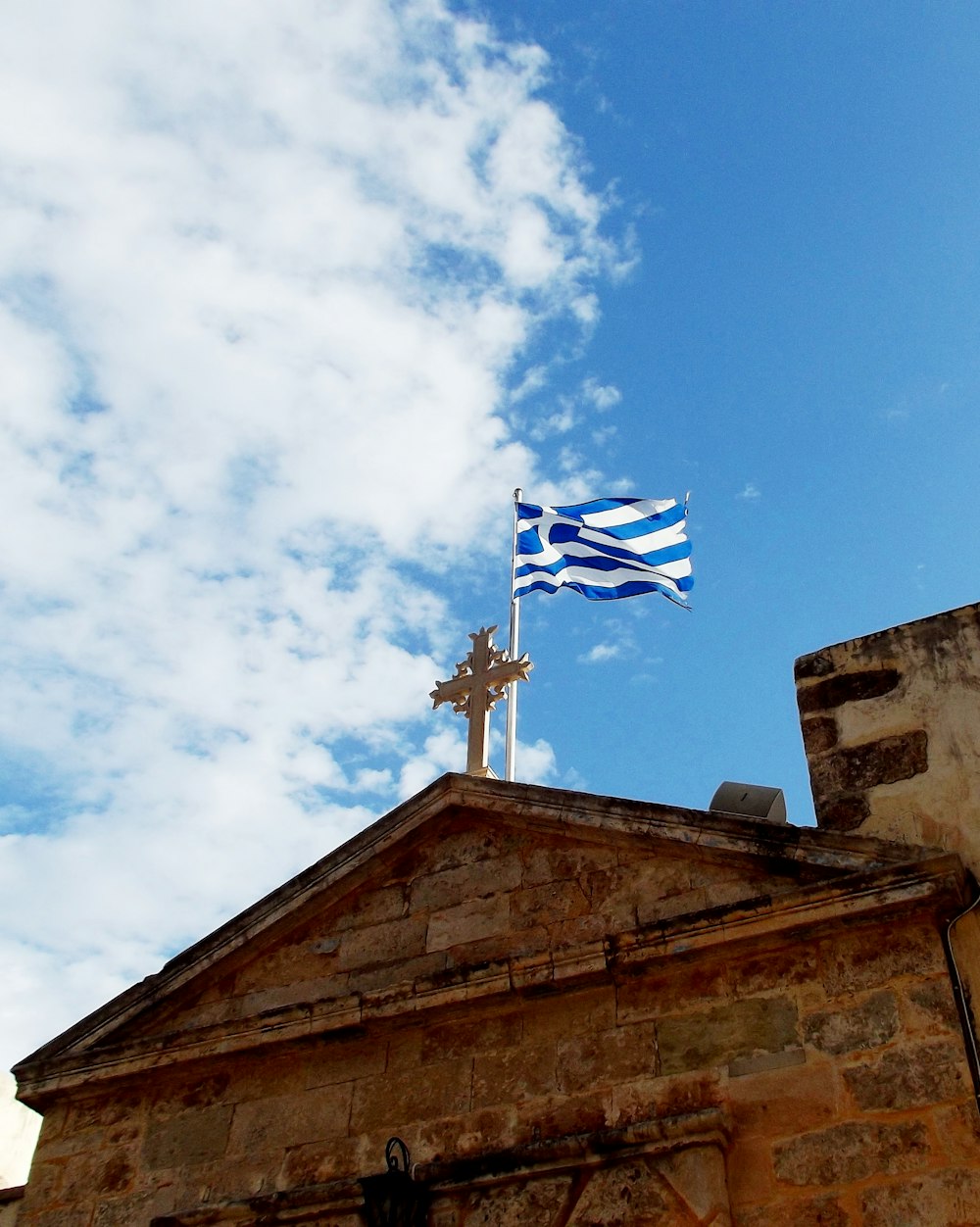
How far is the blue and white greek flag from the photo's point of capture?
1148cm

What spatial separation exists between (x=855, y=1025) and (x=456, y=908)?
7.34 ft

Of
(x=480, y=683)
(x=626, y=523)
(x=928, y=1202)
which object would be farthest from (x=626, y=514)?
(x=928, y=1202)

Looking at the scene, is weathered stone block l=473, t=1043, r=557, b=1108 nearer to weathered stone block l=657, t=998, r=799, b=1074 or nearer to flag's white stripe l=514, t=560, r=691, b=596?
weathered stone block l=657, t=998, r=799, b=1074

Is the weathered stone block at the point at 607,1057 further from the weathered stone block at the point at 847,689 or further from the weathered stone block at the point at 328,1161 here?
the weathered stone block at the point at 847,689

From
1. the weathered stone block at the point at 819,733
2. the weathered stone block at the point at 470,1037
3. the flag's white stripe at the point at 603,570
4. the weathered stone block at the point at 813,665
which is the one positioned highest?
the flag's white stripe at the point at 603,570

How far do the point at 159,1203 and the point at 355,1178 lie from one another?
1.11m

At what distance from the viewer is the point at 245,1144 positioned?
23.6ft

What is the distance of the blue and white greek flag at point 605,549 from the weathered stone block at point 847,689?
3.93 m

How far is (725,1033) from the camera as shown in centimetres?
636

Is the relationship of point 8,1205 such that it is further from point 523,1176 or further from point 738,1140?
point 738,1140

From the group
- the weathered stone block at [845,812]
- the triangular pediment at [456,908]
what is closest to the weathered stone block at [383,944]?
the triangular pediment at [456,908]

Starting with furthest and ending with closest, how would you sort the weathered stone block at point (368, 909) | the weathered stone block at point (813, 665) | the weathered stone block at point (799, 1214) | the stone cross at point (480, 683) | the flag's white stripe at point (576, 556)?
the flag's white stripe at point (576, 556), the stone cross at point (480, 683), the weathered stone block at point (368, 909), the weathered stone block at point (813, 665), the weathered stone block at point (799, 1214)

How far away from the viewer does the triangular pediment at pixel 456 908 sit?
267 inches

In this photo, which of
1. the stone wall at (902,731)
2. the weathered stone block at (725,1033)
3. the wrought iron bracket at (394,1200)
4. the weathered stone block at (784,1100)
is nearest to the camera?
the weathered stone block at (784,1100)
